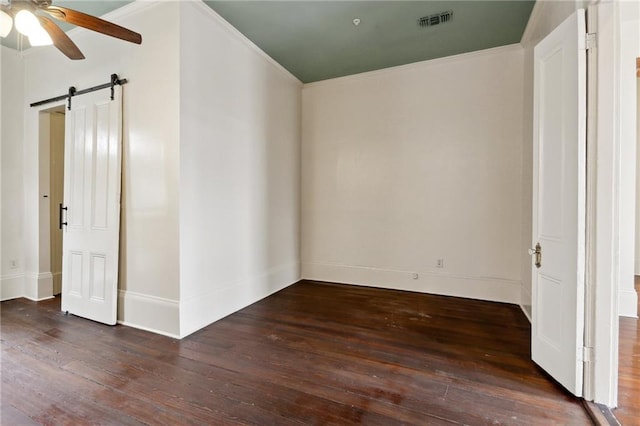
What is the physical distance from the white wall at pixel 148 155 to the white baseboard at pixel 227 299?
115mm

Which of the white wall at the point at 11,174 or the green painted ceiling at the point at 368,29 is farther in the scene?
the white wall at the point at 11,174

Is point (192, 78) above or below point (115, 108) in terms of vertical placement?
above

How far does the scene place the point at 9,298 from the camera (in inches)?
146

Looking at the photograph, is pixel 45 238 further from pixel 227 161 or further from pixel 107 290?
pixel 227 161

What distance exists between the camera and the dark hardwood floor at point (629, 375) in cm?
168

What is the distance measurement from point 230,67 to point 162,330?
9.24ft

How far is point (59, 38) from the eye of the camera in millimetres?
2107

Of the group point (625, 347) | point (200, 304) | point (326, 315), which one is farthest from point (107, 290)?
point (625, 347)

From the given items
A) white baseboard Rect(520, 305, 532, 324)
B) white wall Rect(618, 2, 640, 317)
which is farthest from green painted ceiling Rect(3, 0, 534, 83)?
white baseboard Rect(520, 305, 532, 324)

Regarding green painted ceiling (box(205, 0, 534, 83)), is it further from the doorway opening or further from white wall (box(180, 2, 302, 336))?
the doorway opening

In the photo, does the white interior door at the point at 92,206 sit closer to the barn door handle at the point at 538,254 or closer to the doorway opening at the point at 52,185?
the doorway opening at the point at 52,185

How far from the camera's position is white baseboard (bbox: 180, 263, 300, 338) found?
2.75 m

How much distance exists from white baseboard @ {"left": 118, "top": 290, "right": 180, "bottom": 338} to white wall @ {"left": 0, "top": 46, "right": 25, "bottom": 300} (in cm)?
207

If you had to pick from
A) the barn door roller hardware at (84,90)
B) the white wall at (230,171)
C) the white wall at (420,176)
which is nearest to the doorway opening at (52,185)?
the barn door roller hardware at (84,90)
